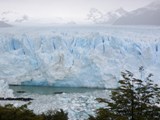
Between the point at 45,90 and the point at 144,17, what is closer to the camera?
the point at 45,90

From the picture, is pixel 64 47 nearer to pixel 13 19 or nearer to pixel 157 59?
pixel 157 59

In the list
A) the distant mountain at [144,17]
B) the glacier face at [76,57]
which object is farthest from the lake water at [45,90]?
the distant mountain at [144,17]

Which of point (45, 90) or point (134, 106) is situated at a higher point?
point (134, 106)

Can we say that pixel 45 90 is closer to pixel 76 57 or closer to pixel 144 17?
pixel 76 57

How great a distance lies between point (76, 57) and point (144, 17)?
8.34m

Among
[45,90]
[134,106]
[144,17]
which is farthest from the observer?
[144,17]

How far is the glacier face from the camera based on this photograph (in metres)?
16.9

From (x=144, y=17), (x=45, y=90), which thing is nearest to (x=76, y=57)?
(x=45, y=90)

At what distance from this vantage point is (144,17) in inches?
931

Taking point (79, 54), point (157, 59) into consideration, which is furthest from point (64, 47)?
point (157, 59)

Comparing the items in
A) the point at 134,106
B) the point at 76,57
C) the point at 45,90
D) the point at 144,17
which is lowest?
the point at 45,90

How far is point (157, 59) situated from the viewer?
56.0 feet

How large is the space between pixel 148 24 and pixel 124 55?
7.18 metres

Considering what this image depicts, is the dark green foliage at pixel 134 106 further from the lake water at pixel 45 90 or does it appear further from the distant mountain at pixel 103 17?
the distant mountain at pixel 103 17
